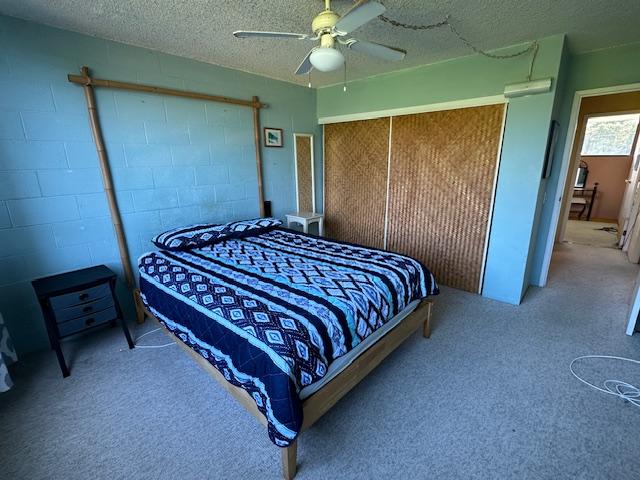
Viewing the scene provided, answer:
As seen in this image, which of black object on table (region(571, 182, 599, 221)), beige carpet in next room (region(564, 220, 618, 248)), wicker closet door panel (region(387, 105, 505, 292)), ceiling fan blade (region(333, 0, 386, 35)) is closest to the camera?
ceiling fan blade (region(333, 0, 386, 35))

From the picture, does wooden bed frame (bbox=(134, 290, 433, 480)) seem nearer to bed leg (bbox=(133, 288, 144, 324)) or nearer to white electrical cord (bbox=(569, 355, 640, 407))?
bed leg (bbox=(133, 288, 144, 324))

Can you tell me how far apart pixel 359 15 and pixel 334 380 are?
1.79 meters

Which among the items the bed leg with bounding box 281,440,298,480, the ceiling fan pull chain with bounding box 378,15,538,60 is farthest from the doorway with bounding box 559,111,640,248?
the bed leg with bounding box 281,440,298,480

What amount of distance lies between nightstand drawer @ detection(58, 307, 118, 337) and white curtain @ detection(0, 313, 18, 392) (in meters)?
0.31

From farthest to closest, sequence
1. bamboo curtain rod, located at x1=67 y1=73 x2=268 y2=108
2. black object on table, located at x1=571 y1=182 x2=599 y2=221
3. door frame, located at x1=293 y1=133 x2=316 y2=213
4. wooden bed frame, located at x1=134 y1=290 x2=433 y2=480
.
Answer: black object on table, located at x1=571 y1=182 x2=599 y2=221 → door frame, located at x1=293 y1=133 x2=316 y2=213 → bamboo curtain rod, located at x1=67 y1=73 x2=268 y2=108 → wooden bed frame, located at x1=134 y1=290 x2=433 y2=480

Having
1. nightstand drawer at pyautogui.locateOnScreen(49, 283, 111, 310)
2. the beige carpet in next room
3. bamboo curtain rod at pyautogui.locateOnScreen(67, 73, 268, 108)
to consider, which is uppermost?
bamboo curtain rod at pyautogui.locateOnScreen(67, 73, 268, 108)

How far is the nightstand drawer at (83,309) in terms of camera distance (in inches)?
79.3

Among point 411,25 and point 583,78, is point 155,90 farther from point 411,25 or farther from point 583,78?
point 583,78

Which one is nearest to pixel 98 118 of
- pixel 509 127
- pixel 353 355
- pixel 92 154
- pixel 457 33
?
pixel 92 154

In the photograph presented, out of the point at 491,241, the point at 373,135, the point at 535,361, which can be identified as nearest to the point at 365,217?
the point at 373,135

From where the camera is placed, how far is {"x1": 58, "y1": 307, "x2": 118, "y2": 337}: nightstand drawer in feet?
6.68

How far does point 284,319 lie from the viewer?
4.79 ft

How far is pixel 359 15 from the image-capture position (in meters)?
1.37

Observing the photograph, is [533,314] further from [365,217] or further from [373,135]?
[373,135]
